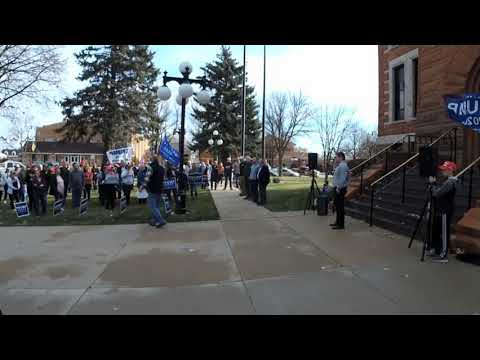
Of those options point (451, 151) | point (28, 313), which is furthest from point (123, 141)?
point (28, 313)

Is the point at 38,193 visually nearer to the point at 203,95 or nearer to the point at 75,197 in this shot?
the point at 75,197

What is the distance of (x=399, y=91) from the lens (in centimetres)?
1659

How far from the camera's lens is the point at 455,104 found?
5.53 meters

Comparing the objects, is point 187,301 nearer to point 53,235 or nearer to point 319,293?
point 319,293

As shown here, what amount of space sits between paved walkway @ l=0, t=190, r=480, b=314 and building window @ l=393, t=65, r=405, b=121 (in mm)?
8799

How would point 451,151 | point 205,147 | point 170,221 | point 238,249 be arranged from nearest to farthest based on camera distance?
1. point 238,249
2. point 170,221
3. point 451,151
4. point 205,147

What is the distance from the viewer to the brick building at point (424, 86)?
1199 centimetres

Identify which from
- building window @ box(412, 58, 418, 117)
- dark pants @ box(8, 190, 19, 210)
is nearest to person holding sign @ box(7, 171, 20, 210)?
dark pants @ box(8, 190, 19, 210)

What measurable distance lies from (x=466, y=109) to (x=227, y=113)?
1639 inches

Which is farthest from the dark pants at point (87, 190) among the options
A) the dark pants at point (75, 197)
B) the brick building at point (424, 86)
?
the brick building at point (424, 86)

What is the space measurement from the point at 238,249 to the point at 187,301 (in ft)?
9.27

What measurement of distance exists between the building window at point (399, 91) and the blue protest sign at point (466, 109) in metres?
11.2

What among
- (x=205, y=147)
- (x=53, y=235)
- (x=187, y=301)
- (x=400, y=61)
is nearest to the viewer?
(x=187, y=301)

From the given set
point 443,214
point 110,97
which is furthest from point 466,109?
point 110,97
